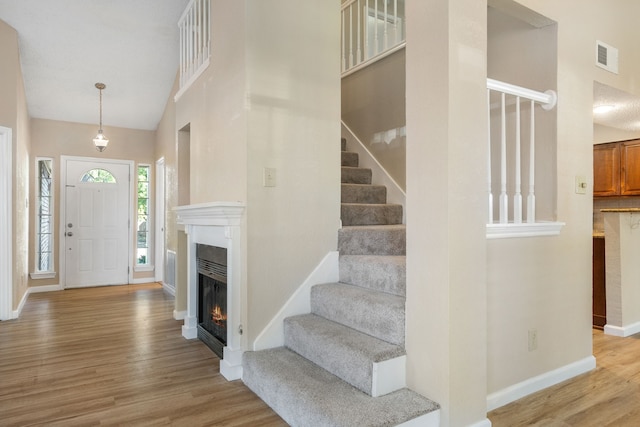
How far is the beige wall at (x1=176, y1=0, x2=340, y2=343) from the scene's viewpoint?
9.01 feet

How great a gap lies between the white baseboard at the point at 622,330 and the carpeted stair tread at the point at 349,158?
9.79 ft

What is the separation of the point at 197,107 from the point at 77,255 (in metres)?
4.32

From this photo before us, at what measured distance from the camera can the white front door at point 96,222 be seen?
258 inches

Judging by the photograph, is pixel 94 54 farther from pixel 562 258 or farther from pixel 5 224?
pixel 562 258

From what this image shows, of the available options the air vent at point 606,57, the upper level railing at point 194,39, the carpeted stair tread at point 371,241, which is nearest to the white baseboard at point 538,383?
the carpeted stair tread at point 371,241

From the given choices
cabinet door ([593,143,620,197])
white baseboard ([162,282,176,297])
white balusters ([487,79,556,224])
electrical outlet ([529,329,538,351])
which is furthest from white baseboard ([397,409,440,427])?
cabinet door ([593,143,620,197])

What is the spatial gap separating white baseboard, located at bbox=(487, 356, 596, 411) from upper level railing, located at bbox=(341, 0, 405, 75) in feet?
10.3

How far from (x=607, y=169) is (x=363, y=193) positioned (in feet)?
11.9

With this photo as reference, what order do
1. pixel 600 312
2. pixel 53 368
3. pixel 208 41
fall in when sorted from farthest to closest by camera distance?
pixel 600 312
pixel 208 41
pixel 53 368

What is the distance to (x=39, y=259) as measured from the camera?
6328 mm

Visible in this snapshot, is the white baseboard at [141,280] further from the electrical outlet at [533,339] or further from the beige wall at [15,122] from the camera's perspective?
the electrical outlet at [533,339]

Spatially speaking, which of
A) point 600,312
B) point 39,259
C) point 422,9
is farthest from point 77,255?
point 600,312

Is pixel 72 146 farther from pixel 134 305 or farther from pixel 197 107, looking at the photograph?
pixel 197 107

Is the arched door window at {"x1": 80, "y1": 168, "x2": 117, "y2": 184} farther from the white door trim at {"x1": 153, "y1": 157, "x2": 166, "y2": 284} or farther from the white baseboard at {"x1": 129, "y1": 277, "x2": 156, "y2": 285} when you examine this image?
the white baseboard at {"x1": 129, "y1": 277, "x2": 156, "y2": 285}
